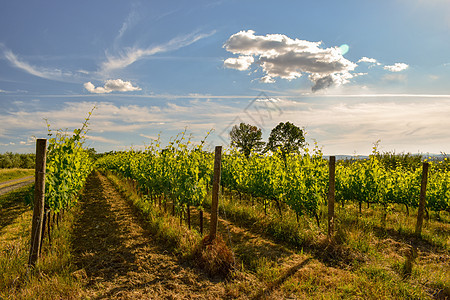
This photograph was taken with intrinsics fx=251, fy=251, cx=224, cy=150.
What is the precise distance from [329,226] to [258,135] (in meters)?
33.9

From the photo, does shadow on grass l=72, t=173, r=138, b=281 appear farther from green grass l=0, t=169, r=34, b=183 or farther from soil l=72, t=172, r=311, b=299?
green grass l=0, t=169, r=34, b=183

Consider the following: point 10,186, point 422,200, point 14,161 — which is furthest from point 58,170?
point 14,161

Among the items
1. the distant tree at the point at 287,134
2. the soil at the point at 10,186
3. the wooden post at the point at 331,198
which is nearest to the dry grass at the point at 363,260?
the wooden post at the point at 331,198

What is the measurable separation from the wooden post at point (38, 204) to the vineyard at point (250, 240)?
22 mm

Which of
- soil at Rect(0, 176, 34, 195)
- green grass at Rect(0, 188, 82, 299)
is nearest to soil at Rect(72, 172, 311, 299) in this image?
green grass at Rect(0, 188, 82, 299)

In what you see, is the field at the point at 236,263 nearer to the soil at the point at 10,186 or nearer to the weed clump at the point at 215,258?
the weed clump at the point at 215,258

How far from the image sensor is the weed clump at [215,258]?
450 cm

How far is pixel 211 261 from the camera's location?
456 centimetres

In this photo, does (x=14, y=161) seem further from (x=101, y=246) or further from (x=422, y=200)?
(x=422, y=200)

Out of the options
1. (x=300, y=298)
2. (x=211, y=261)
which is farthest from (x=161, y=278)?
(x=300, y=298)

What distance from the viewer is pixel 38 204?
4293mm

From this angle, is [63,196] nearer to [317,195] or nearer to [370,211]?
[317,195]

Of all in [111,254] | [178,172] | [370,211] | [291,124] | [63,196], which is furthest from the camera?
[291,124]

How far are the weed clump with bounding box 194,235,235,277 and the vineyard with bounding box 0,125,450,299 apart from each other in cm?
2
